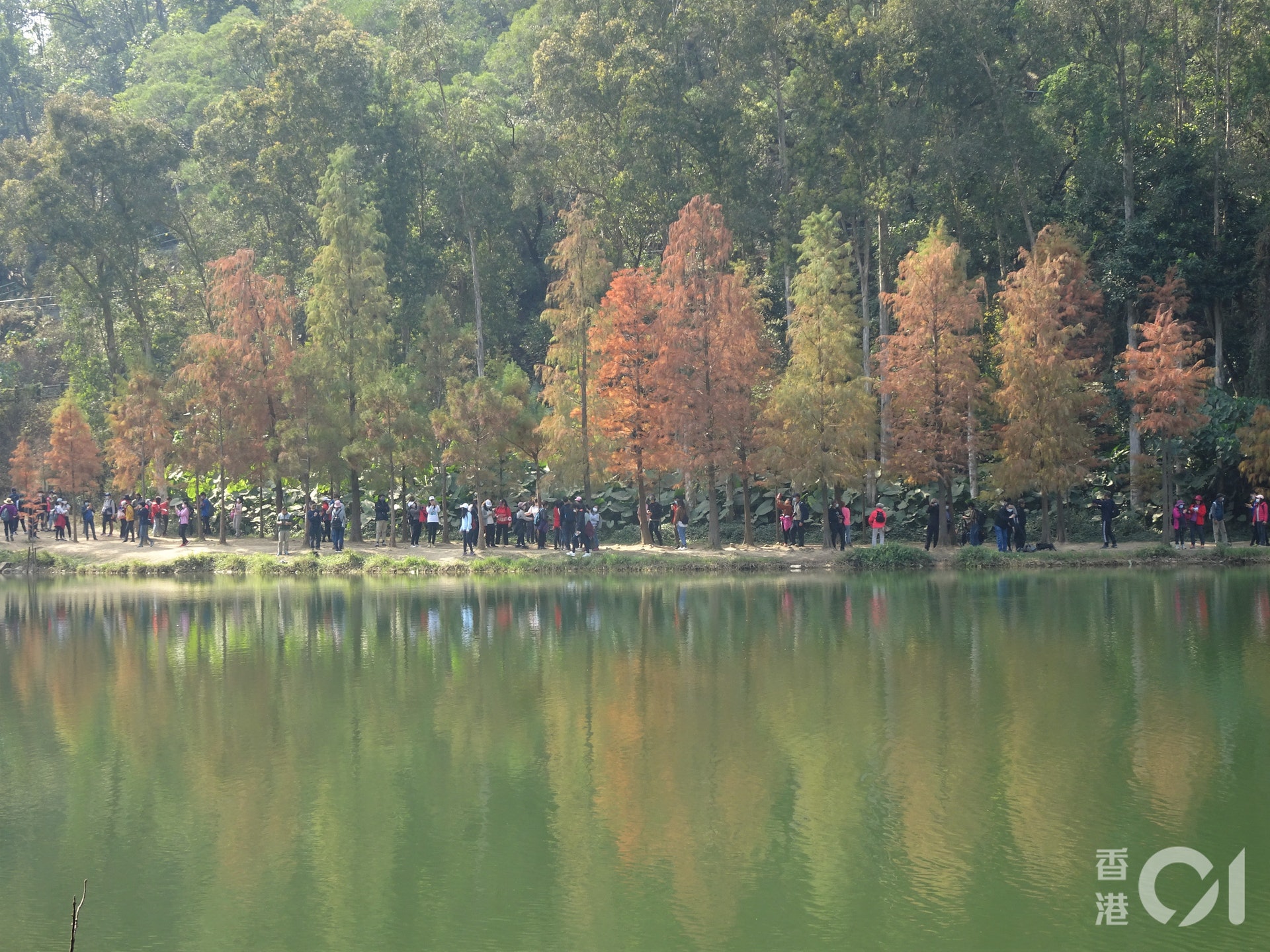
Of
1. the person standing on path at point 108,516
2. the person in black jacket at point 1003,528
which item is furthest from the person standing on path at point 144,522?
the person in black jacket at point 1003,528

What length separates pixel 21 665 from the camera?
24922 mm

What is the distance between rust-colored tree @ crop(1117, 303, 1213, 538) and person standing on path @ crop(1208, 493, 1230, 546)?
1.31m

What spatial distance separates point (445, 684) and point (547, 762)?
5684 mm

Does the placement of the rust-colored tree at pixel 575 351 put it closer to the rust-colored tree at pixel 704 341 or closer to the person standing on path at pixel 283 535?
the rust-colored tree at pixel 704 341

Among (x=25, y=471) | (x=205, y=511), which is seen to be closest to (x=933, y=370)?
(x=205, y=511)

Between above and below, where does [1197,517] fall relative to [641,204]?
below

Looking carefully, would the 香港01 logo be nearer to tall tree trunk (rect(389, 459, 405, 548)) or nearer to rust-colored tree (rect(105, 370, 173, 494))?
tall tree trunk (rect(389, 459, 405, 548))

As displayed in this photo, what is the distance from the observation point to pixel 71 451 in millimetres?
56781

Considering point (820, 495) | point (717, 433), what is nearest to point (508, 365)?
point (717, 433)

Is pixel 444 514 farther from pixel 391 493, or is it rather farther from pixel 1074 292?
pixel 1074 292

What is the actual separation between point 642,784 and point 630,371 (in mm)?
30779

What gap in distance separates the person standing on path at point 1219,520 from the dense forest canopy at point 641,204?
1.85 metres

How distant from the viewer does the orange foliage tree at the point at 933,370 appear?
42812 mm

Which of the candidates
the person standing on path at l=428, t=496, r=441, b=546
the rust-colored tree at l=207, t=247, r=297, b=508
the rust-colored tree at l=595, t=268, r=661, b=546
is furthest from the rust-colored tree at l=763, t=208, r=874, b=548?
the rust-colored tree at l=207, t=247, r=297, b=508
